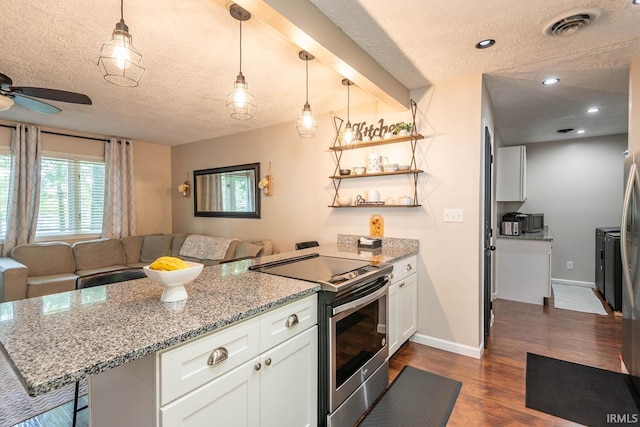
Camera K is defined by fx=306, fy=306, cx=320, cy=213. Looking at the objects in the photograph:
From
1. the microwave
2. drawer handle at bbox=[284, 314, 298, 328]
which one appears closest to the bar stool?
drawer handle at bbox=[284, 314, 298, 328]

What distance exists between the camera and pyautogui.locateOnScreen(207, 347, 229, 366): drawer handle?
1113mm

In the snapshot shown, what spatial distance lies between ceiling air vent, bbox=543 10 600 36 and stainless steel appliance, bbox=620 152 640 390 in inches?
36.5

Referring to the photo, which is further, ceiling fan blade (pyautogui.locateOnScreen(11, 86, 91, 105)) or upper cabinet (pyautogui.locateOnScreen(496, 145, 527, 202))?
upper cabinet (pyautogui.locateOnScreen(496, 145, 527, 202))

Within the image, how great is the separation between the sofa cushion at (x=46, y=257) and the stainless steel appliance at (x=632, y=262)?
581cm

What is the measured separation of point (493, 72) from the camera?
8.43ft

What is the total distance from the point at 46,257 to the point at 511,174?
6.43m

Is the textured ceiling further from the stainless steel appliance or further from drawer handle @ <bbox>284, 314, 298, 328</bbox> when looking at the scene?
drawer handle @ <bbox>284, 314, 298, 328</bbox>

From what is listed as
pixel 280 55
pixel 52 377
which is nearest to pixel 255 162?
pixel 280 55

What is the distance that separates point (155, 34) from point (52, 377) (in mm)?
2022

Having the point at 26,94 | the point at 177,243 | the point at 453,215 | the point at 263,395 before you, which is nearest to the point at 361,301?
the point at 263,395

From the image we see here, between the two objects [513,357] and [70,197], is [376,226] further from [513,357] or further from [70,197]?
[70,197]

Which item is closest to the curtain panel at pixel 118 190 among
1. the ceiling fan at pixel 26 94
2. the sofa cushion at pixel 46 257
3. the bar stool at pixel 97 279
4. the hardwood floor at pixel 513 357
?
the sofa cushion at pixel 46 257

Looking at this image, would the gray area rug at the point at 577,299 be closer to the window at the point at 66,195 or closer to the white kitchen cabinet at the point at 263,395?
the white kitchen cabinet at the point at 263,395

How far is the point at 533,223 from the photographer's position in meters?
4.87
